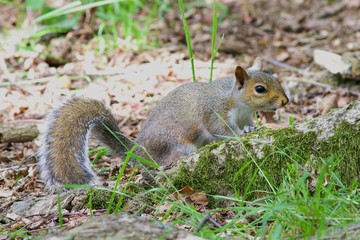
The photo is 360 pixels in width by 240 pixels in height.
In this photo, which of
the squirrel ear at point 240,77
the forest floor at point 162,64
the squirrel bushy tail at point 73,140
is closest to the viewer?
the squirrel bushy tail at point 73,140

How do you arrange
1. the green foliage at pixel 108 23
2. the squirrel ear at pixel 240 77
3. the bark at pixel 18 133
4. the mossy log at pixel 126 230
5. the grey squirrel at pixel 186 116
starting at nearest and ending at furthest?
the mossy log at pixel 126 230 < the grey squirrel at pixel 186 116 < the squirrel ear at pixel 240 77 < the bark at pixel 18 133 < the green foliage at pixel 108 23

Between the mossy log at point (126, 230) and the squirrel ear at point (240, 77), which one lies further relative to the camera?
the squirrel ear at point (240, 77)

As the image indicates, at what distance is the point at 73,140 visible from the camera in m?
3.40

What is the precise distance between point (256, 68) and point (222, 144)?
3.53 feet

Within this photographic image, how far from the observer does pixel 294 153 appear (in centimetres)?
265

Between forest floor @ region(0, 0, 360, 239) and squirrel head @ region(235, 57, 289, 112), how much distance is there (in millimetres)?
706

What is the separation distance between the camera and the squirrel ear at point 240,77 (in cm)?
365

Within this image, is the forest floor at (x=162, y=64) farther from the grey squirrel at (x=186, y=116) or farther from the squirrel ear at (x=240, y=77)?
the squirrel ear at (x=240, y=77)

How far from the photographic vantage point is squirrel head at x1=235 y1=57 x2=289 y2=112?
3621mm

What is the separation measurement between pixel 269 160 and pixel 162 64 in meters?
2.82

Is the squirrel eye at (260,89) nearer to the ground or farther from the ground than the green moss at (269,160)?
farther from the ground

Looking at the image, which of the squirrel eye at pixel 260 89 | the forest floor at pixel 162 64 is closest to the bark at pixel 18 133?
the forest floor at pixel 162 64

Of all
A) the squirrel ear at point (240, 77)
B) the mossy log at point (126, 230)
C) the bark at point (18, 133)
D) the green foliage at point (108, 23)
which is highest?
the green foliage at point (108, 23)

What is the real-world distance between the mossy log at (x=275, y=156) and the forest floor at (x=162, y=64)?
929mm
